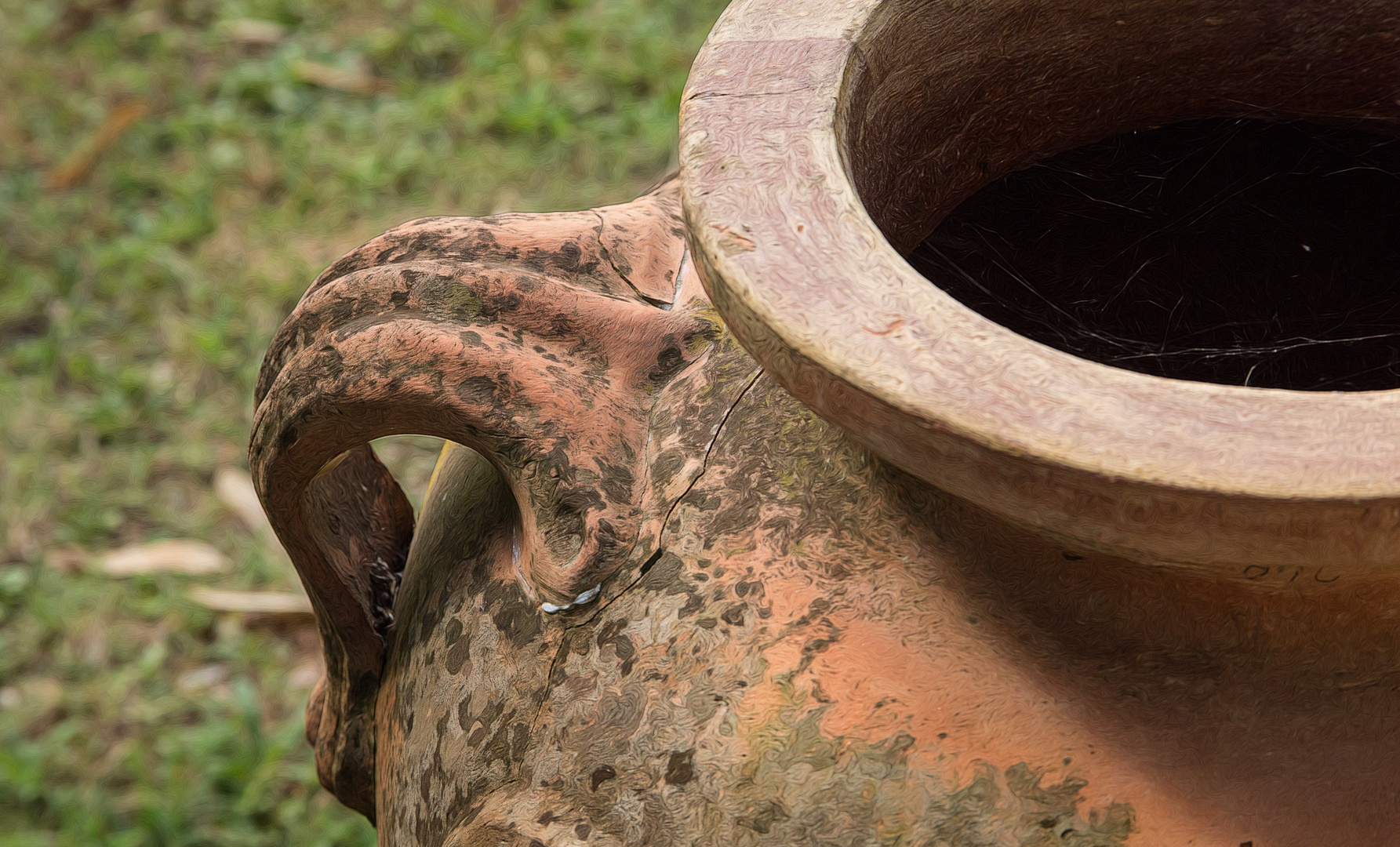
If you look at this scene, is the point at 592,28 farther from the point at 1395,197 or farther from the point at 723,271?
the point at 723,271

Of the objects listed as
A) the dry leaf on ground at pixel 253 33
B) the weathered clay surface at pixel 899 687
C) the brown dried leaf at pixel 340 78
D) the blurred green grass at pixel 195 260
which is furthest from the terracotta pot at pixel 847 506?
the dry leaf on ground at pixel 253 33

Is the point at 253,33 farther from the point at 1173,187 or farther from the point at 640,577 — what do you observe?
the point at 640,577

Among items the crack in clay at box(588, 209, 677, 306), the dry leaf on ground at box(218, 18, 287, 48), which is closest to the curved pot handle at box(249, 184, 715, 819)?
the crack in clay at box(588, 209, 677, 306)

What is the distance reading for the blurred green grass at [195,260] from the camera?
2.05 m

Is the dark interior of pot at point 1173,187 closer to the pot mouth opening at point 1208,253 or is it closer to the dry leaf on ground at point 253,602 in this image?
the pot mouth opening at point 1208,253

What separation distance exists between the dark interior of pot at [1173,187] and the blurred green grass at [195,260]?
4.26ft

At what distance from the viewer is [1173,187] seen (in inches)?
48.7

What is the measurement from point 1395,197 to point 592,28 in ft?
7.19

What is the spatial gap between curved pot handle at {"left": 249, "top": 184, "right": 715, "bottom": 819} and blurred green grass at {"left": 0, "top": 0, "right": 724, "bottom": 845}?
1.11m

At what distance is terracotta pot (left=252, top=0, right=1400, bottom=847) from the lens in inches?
27.0

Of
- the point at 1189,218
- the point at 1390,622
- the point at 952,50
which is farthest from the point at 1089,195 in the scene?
the point at 1390,622

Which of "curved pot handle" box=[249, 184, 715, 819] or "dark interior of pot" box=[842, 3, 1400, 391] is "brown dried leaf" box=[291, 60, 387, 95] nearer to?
"curved pot handle" box=[249, 184, 715, 819]

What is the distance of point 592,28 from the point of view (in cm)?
311

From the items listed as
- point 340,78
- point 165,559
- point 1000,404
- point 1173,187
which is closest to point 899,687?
point 1000,404
